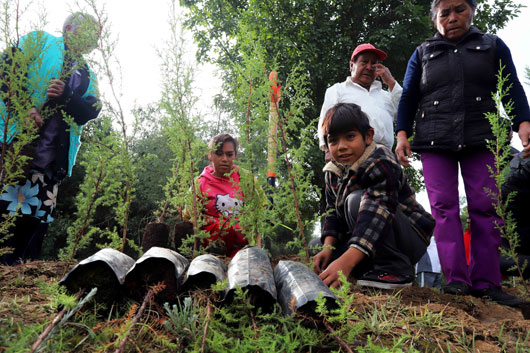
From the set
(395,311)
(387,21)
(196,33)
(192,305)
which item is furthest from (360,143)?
(196,33)

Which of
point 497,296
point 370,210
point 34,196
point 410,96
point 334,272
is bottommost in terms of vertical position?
point 497,296

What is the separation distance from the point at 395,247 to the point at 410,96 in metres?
1.77

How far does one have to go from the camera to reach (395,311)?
5.79 feet

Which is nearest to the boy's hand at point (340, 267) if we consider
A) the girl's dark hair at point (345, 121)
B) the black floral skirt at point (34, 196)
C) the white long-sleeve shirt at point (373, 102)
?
the girl's dark hair at point (345, 121)

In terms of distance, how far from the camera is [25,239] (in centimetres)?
323

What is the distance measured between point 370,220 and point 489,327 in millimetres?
853

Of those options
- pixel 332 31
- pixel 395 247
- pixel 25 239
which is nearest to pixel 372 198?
pixel 395 247

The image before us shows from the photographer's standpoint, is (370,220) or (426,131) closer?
(370,220)

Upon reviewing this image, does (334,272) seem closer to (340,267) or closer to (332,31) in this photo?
(340,267)

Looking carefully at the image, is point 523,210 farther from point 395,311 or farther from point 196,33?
point 196,33

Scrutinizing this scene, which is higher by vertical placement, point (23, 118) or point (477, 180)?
point (23, 118)

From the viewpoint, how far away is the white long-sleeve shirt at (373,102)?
12.1ft

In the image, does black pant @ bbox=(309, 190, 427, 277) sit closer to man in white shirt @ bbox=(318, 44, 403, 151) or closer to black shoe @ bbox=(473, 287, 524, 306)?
black shoe @ bbox=(473, 287, 524, 306)

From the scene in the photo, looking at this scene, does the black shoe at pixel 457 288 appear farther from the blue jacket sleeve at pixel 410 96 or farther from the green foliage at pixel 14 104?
the green foliage at pixel 14 104
